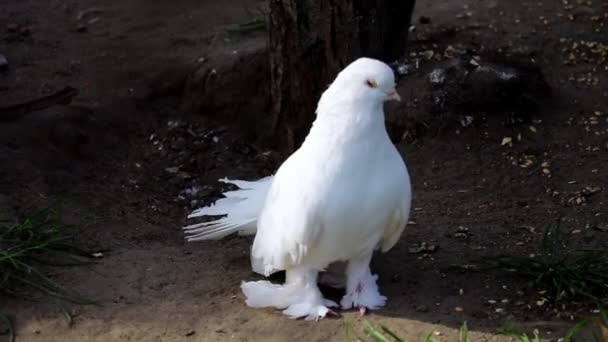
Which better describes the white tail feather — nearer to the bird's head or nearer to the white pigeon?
the white pigeon

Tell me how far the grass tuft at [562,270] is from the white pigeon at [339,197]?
67 cm

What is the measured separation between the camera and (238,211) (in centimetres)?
475

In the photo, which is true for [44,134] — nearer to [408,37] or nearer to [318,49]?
[318,49]

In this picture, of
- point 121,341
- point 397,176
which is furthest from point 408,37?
point 121,341

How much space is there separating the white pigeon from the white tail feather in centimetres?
37

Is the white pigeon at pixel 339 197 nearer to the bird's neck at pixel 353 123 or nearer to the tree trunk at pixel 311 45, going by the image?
the bird's neck at pixel 353 123

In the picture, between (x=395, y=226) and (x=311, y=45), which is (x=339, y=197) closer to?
(x=395, y=226)

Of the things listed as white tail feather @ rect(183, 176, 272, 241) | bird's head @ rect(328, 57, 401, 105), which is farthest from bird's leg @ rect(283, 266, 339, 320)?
bird's head @ rect(328, 57, 401, 105)

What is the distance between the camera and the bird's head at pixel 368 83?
399 cm

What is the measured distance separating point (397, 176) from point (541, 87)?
2.69 meters

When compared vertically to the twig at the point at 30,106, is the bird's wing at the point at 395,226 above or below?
above

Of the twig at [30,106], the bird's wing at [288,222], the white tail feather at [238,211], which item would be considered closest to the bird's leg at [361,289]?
the bird's wing at [288,222]

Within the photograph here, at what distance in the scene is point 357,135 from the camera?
4012 mm

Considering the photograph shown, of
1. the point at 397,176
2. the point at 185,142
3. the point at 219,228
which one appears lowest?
the point at 185,142
